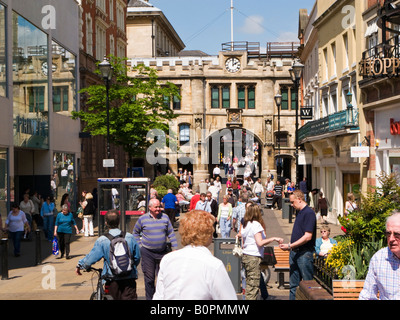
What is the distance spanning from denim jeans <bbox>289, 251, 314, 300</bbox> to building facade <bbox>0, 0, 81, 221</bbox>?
14.5m

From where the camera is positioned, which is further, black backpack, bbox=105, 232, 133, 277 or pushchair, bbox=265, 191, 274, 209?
pushchair, bbox=265, 191, 274, 209

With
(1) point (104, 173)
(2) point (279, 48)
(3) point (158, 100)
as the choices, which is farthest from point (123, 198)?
(2) point (279, 48)

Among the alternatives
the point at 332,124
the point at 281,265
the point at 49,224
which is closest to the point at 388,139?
the point at 332,124

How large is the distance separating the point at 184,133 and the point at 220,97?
4.92 meters

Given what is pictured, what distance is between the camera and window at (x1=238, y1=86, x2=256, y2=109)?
201ft

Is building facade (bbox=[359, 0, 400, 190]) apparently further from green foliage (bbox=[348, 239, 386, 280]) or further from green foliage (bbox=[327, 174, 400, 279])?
green foliage (bbox=[348, 239, 386, 280])

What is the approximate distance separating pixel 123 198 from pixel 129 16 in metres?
50.7

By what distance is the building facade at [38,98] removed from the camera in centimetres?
2248

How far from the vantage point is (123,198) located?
21703 mm

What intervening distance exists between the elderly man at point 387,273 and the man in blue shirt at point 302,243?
4.11 meters

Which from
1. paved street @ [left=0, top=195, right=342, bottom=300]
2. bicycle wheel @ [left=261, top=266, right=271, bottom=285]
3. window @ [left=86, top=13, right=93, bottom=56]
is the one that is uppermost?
window @ [left=86, top=13, right=93, bottom=56]

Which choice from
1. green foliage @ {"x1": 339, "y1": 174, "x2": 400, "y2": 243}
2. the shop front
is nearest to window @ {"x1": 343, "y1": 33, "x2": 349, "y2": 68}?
the shop front

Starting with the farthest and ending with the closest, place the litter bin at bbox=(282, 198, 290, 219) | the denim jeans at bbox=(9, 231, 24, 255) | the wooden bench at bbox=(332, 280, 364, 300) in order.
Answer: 1. the litter bin at bbox=(282, 198, 290, 219)
2. the denim jeans at bbox=(9, 231, 24, 255)
3. the wooden bench at bbox=(332, 280, 364, 300)

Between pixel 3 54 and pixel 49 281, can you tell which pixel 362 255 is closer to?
pixel 49 281
